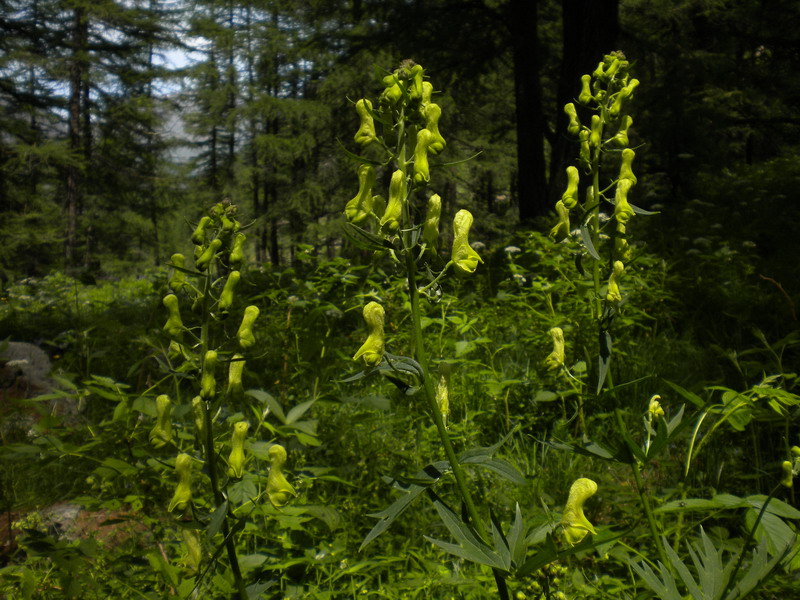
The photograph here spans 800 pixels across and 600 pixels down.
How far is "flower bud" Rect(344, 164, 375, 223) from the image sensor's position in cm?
124

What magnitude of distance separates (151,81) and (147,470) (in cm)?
2003

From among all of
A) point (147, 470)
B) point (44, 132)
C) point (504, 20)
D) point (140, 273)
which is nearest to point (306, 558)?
point (147, 470)

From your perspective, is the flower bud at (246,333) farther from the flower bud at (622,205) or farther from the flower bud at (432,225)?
the flower bud at (622,205)

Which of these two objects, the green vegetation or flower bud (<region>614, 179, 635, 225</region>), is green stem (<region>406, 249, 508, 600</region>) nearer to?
the green vegetation

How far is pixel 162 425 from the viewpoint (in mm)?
1493

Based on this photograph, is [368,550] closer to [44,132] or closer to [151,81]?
[44,132]

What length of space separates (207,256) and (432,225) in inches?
26.1

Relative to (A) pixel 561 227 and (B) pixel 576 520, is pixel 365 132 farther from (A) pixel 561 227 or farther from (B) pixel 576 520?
(B) pixel 576 520

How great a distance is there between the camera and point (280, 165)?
16.3 m

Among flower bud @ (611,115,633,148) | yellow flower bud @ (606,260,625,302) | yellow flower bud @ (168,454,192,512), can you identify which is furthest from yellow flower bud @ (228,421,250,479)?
flower bud @ (611,115,633,148)

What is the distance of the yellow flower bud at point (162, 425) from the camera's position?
1.47 metres

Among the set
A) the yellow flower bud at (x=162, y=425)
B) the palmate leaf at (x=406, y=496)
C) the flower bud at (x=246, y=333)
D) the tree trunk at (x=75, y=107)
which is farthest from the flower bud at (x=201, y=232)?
the tree trunk at (x=75, y=107)

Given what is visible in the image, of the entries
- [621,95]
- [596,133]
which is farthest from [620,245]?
[621,95]

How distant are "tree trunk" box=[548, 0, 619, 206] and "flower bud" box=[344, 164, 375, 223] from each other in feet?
16.1
